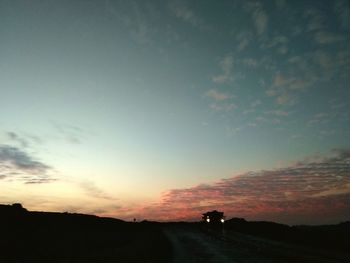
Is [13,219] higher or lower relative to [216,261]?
higher

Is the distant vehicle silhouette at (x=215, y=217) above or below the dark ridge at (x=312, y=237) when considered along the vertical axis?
above

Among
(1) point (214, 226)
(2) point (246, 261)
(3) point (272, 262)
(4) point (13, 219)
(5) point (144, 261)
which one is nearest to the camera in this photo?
(3) point (272, 262)

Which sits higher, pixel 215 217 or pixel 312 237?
pixel 215 217

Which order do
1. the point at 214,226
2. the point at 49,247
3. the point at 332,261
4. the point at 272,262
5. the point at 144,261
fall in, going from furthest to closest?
1. the point at 214,226
2. the point at 49,247
3. the point at 144,261
4. the point at 272,262
5. the point at 332,261

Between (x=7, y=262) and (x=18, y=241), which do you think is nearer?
(x=7, y=262)

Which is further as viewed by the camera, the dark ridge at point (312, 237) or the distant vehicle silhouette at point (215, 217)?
the distant vehicle silhouette at point (215, 217)

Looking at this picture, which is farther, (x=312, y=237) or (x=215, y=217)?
(x=215, y=217)

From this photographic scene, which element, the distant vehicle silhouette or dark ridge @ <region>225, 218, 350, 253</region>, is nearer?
dark ridge @ <region>225, 218, 350, 253</region>

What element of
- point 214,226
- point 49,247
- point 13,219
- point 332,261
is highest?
point 214,226

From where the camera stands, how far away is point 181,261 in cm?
2728

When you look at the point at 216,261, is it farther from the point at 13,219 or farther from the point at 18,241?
the point at 13,219

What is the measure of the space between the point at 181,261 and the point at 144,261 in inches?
99.8

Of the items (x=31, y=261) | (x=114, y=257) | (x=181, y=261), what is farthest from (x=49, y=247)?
(x=181, y=261)

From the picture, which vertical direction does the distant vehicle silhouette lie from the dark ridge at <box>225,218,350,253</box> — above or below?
above
